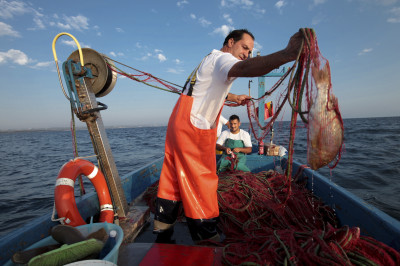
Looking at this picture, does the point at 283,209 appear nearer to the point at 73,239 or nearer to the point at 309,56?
the point at 309,56

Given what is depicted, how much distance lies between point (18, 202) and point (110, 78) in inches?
266

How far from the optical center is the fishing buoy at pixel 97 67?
2719mm

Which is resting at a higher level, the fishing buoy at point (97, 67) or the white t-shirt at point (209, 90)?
the fishing buoy at point (97, 67)

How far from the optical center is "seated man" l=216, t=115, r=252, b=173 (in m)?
5.09

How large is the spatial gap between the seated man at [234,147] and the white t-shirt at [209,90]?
3009 millimetres

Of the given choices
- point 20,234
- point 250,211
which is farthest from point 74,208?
point 250,211

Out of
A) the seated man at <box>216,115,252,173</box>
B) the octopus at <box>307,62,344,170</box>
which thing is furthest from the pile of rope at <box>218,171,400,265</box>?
the seated man at <box>216,115,252,173</box>

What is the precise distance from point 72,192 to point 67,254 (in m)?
1.18

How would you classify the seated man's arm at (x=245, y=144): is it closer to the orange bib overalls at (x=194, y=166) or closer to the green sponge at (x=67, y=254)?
the orange bib overalls at (x=194, y=166)

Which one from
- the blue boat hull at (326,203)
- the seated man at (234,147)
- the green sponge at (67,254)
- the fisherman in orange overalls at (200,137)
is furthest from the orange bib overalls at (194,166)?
the seated man at (234,147)

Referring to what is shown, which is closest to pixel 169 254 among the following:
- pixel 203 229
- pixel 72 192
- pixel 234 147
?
pixel 203 229

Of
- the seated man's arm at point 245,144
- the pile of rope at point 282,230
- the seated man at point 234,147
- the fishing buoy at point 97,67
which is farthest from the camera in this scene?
the seated man's arm at point 245,144

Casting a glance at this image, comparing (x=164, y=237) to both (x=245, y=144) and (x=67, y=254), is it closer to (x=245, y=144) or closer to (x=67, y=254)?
(x=67, y=254)

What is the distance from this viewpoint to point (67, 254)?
1.35 m
